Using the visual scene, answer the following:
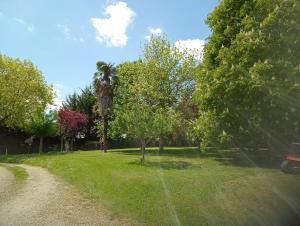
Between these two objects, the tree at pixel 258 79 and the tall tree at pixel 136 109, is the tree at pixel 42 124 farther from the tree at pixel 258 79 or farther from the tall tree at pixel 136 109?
the tree at pixel 258 79

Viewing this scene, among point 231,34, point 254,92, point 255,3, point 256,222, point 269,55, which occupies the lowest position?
point 256,222

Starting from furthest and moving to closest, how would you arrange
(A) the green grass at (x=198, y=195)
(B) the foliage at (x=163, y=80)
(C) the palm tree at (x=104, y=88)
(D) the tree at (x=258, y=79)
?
(C) the palm tree at (x=104, y=88), (B) the foliage at (x=163, y=80), (D) the tree at (x=258, y=79), (A) the green grass at (x=198, y=195)

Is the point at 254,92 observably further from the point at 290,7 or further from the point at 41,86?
the point at 41,86

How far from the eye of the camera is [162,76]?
34.7 metres

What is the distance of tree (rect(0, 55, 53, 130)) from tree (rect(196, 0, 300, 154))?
100 feet

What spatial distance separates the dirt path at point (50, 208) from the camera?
9.70 m

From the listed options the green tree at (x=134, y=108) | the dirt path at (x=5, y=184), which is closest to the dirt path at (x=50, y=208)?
the dirt path at (x=5, y=184)

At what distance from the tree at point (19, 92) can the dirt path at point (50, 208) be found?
92.8 feet

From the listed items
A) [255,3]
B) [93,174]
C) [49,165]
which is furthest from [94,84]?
[255,3]

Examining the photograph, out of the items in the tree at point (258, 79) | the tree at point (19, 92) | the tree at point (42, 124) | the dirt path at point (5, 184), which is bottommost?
the dirt path at point (5, 184)

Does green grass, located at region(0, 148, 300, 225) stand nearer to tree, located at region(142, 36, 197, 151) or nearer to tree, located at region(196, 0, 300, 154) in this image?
tree, located at region(196, 0, 300, 154)

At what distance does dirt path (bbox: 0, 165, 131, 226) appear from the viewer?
970 centimetres

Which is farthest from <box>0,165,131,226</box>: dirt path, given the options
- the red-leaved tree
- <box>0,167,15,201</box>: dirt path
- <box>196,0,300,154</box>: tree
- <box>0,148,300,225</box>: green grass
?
the red-leaved tree

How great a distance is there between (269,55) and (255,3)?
311cm
